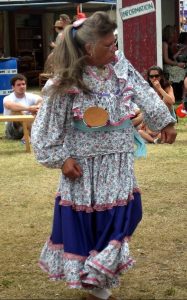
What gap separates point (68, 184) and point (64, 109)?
0.40 meters

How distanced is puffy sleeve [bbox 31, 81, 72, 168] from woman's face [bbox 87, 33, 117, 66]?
24 cm

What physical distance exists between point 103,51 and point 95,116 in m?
0.33

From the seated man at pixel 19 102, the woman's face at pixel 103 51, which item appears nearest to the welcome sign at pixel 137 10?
the seated man at pixel 19 102

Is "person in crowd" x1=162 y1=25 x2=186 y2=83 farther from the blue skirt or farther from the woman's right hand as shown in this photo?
the blue skirt

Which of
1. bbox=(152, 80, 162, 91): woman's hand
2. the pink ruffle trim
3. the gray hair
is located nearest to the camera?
the gray hair

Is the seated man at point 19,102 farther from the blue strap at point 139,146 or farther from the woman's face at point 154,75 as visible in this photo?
the blue strap at point 139,146

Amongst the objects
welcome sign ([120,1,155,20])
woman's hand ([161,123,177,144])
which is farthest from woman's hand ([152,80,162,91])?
woman's hand ([161,123,177,144])

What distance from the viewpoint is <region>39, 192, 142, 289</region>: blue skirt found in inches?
137

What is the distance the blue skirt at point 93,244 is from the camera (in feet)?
11.4

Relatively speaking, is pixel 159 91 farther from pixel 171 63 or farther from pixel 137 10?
pixel 171 63

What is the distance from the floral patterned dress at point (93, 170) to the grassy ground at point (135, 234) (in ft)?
1.60

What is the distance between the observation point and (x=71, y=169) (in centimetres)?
352

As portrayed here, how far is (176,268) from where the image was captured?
4.34m

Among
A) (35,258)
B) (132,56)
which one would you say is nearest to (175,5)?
(132,56)
